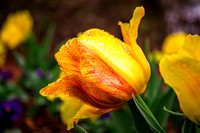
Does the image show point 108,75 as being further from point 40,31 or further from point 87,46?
point 40,31

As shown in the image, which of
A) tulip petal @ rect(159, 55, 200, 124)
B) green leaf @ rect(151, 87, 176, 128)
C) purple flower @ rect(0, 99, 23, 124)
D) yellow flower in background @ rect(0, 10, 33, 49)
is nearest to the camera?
tulip petal @ rect(159, 55, 200, 124)

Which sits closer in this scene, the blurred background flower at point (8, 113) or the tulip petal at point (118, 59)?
the tulip petal at point (118, 59)

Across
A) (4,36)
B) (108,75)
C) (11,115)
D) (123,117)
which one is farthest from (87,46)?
(4,36)

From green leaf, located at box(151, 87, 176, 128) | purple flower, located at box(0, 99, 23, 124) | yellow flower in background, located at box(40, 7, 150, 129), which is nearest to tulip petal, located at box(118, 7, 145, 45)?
yellow flower in background, located at box(40, 7, 150, 129)

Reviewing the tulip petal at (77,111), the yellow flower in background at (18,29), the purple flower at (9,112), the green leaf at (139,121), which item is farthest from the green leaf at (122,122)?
the yellow flower in background at (18,29)

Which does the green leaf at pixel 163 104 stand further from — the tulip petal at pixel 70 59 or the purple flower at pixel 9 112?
the purple flower at pixel 9 112

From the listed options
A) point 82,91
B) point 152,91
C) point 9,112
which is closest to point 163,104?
point 152,91

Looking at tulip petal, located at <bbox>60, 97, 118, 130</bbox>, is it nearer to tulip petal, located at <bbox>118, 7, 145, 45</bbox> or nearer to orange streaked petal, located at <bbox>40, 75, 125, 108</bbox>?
orange streaked petal, located at <bbox>40, 75, 125, 108</bbox>
